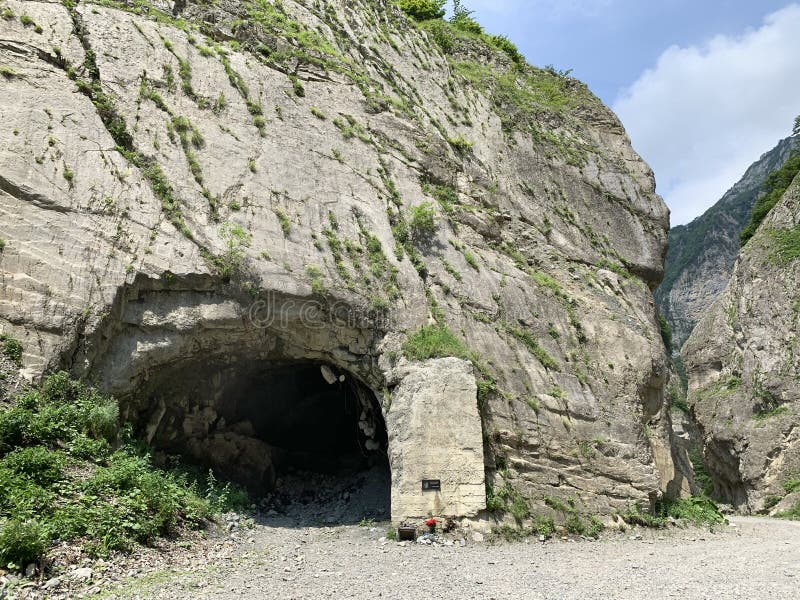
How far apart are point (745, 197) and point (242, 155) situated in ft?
331

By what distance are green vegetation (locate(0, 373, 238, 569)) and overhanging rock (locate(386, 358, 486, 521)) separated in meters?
4.05

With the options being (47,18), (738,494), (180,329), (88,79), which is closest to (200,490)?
(180,329)

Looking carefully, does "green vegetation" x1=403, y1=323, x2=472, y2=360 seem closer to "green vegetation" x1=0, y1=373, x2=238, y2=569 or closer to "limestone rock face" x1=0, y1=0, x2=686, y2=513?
"limestone rock face" x1=0, y1=0, x2=686, y2=513

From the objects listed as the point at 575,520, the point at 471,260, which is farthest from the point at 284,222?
the point at 575,520

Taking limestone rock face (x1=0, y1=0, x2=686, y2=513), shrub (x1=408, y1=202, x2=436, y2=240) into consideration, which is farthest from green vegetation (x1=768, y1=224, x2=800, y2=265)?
shrub (x1=408, y1=202, x2=436, y2=240)

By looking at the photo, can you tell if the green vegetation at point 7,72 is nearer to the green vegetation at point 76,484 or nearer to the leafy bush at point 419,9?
the green vegetation at point 76,484

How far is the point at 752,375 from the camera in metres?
26.7

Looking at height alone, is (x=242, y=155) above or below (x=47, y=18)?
below

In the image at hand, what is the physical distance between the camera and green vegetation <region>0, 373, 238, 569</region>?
8.34 m

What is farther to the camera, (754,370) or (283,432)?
(754,370)

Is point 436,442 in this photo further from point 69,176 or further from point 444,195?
point 69,176

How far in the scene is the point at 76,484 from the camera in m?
9.69

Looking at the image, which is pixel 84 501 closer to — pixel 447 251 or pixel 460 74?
pixel 447 251

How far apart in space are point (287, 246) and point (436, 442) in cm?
594
